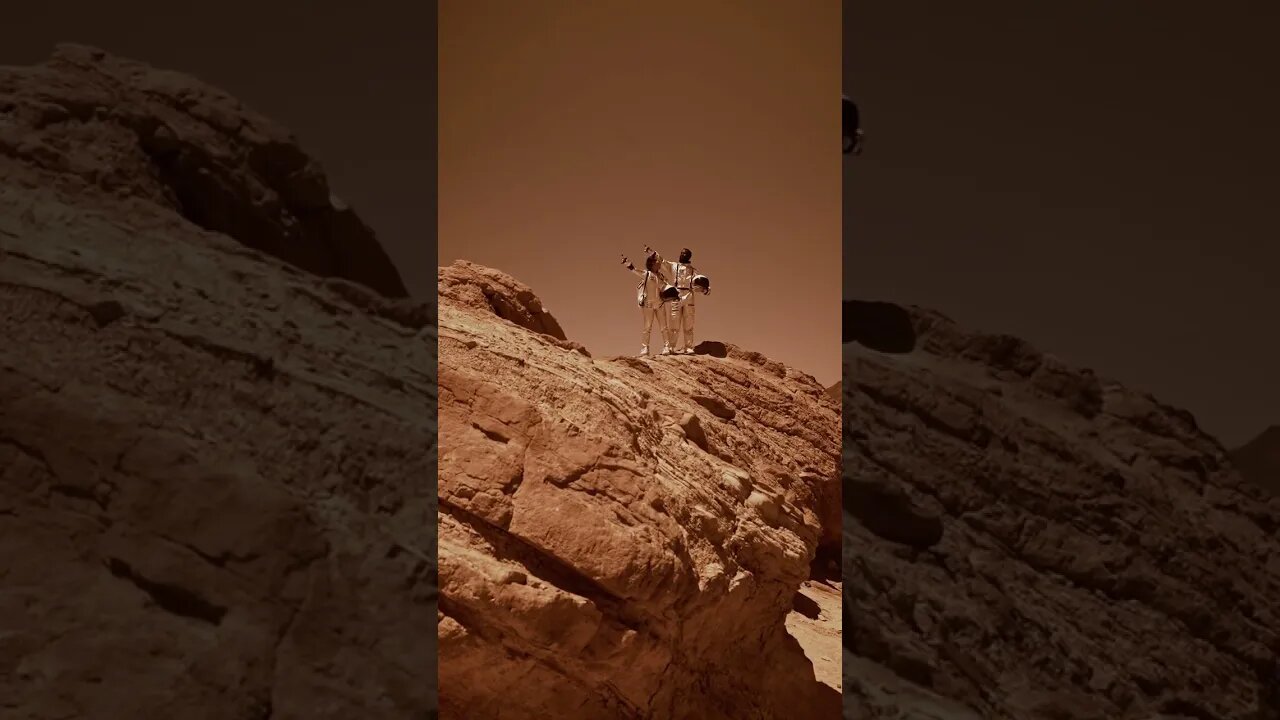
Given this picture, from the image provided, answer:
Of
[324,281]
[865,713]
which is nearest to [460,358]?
[324,281]

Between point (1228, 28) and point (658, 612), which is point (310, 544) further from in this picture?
point (1228, 28)

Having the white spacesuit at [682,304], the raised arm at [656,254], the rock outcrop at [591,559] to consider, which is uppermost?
the raised arm at [656,254]

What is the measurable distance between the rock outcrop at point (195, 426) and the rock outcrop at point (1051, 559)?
191cm

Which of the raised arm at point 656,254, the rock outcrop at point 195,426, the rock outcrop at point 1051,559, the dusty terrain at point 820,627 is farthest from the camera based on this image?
the raised arm at point 656,254

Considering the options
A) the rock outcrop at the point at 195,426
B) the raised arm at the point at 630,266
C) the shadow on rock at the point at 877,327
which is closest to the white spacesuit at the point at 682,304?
the raised arm at the point at 630,266

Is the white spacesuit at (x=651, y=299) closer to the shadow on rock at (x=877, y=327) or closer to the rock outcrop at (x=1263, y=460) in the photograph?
the shadow on rock at (x=877, y=327)

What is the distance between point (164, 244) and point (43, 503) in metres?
1.29

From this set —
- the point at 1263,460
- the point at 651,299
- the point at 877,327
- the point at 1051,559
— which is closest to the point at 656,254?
the point at 651,299

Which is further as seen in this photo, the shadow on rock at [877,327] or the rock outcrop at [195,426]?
the shadow on rock at [877,327]

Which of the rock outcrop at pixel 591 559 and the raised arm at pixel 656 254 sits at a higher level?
the raised arm at pixel 656 254

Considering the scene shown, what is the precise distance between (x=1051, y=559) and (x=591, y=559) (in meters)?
1.98

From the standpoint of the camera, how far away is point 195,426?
9.52 ft

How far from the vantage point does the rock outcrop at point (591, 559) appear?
11.6ft

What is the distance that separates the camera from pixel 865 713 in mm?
2961
